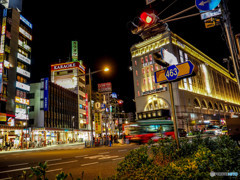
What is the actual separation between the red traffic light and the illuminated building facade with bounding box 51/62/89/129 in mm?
71210

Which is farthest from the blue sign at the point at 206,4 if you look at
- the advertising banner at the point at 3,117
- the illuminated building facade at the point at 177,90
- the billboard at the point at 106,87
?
the billboard at the point at 106,87

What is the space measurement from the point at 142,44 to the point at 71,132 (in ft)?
145

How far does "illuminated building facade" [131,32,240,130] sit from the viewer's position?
64.9m

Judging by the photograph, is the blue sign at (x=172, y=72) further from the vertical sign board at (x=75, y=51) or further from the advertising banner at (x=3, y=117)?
the vertical sign board at (x=75, y=51)

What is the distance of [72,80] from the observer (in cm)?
7575

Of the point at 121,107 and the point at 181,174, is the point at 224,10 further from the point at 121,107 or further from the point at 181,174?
the point at 121,107

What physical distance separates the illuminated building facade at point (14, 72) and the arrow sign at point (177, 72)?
3578 centimetres

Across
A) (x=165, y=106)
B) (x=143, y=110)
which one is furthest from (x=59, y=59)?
(x=165, y=106)

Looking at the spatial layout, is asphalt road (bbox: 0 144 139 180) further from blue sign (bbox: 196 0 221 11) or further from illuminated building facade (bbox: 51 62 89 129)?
illuminated building facade (bbox: 51 62 89 129)

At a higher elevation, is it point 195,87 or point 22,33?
point 22,33

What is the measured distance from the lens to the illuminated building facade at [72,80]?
250ft

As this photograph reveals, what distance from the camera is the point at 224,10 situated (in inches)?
255

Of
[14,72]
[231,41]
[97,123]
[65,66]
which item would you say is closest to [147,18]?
[231,41]

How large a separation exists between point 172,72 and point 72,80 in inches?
2840
